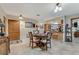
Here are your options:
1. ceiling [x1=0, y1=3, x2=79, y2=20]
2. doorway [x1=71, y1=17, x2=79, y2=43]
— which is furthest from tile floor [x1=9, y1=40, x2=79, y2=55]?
ceiling [x1=0, y1=3, x2=79, y2=20]

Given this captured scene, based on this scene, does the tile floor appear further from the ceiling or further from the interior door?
the ceiling

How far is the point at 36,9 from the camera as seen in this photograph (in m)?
2.74

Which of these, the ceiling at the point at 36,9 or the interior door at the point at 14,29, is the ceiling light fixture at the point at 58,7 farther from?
the interior door at the point at 14,29

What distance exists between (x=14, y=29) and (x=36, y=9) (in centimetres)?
77

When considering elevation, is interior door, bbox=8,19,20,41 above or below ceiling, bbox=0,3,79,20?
below

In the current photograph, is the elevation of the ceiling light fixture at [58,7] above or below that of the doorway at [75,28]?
above

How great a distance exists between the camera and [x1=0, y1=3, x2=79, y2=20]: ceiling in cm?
268

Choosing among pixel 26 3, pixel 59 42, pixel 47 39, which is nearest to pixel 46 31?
pixel 47 39

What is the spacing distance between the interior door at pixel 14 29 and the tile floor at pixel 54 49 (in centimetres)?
21

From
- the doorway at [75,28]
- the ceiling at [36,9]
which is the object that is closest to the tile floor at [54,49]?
the doorway at [75,28]

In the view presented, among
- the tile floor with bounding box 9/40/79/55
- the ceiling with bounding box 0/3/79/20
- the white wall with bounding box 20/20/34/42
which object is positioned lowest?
the tile floor with bounding box 9/40/79/55

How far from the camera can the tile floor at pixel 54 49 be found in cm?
272

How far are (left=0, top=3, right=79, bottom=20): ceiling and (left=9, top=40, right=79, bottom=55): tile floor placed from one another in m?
0.78
